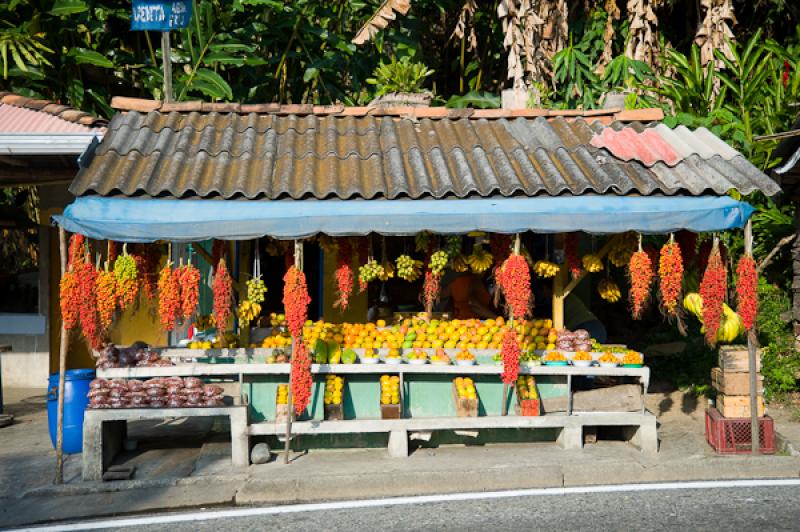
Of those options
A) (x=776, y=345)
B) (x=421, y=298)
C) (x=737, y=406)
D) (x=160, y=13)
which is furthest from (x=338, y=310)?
(x=776, y=345)

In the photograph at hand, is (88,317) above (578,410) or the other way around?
above

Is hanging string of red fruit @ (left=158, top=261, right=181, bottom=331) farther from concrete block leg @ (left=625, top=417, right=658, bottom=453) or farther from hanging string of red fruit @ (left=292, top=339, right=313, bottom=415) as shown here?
concrete block leg @ (left=625, top=417, right=658, bottom=453)

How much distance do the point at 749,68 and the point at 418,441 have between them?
8.94 m

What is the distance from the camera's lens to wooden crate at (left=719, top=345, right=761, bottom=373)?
9172 millimetres

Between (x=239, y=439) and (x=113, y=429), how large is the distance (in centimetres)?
142

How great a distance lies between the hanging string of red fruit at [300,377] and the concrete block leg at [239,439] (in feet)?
1.96

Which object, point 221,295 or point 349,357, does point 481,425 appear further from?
point 221,295

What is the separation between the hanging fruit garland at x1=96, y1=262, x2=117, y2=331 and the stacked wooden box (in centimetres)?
638

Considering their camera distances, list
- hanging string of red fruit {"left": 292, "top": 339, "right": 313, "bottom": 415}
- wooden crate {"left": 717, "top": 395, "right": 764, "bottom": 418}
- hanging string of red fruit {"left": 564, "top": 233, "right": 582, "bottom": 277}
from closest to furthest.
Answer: hanging string of red fruit {"left": 292, "top": 339, "right": 313, "bottom": 415}, wooden crate {"left": 717, "top": 395, "right": 764, "bottom": 418}, hanging string of red fruit {"left": 564, "top": 233, "right": 582, "bottom": 277}

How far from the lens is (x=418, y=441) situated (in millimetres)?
9555

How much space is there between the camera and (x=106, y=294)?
873 cm

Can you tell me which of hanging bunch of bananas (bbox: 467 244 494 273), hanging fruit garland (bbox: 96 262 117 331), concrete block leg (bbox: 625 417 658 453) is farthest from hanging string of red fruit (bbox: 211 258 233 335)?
concrete block leg (bbox: 625 417 658 453)

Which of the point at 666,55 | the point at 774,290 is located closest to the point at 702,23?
the point at 666,55

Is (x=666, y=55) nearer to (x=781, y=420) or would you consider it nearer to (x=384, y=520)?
(x=781, y=420)
